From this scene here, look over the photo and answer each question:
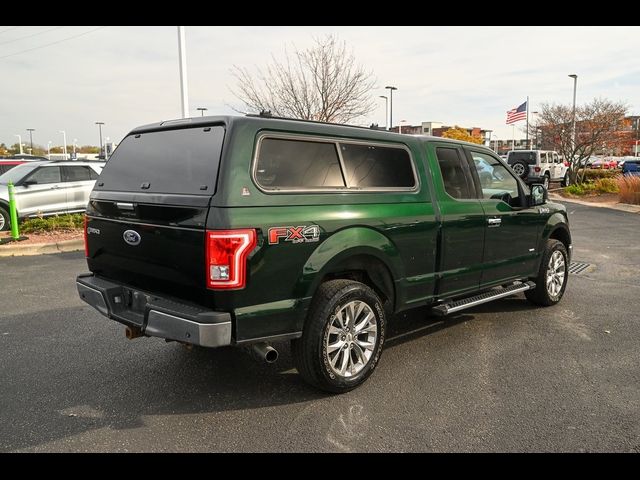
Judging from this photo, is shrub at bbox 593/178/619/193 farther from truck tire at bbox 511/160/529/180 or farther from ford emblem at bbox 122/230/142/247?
ford emblem at bbox 122/230/142/247

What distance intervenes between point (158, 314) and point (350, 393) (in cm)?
149

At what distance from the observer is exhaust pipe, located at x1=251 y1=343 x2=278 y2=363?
326cm

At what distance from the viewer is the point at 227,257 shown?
304cm

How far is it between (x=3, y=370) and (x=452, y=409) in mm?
3501

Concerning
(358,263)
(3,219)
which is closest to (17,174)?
(3,219)

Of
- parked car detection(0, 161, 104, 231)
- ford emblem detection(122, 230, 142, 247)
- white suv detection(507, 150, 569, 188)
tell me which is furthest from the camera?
white suv detection(507, 150, 569, 188)

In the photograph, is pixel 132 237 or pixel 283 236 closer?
pixel 283 236

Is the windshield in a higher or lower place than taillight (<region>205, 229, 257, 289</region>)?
higher

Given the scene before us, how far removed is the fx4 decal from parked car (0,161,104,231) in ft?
33.9

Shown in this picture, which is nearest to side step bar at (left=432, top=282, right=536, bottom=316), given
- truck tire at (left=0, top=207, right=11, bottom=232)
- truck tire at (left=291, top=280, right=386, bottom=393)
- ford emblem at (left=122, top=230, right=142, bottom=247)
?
truck tire at (left=291, top=280, right=386, bottom=393)

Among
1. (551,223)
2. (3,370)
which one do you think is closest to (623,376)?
(551,223)

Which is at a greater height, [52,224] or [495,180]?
[495,180]

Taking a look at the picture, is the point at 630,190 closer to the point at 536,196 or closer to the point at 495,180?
the point at 536,196

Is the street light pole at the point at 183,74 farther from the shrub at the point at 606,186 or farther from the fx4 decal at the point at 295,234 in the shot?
the shrub at the point at 606,186
